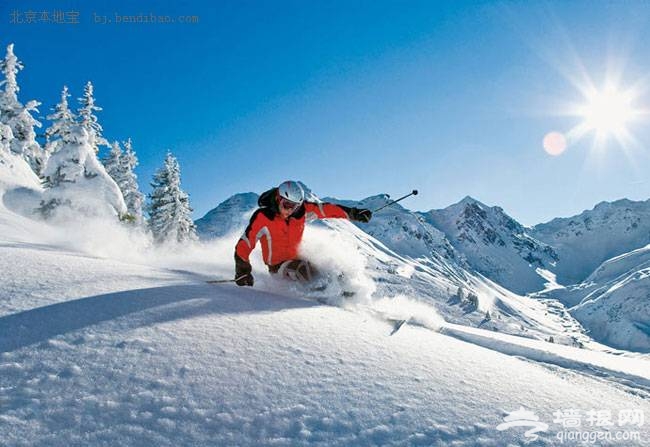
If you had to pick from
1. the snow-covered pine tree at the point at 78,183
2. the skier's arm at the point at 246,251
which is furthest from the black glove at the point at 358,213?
the snow-covered pine tree at the point at 78,183

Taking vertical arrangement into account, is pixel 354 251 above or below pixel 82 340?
above

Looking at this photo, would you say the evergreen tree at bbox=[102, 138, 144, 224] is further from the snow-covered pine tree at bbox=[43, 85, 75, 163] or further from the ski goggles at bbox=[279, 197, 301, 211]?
the ski goggles at bbox=[279, 197, 301, 211]

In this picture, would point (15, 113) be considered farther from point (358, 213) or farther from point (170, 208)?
point (358, 213)

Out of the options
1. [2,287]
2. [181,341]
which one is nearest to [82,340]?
[181,341]

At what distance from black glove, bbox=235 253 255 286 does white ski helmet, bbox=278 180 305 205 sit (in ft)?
4.35

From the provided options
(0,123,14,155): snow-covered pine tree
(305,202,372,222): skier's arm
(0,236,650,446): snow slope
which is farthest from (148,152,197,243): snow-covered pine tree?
(0,236,650,446): snow slope

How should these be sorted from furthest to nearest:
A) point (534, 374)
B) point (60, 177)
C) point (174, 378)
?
1. point (60, 177)
2. point (534, 374)
3. point (174, 378)

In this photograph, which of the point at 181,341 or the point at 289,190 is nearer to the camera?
the point at 181,341

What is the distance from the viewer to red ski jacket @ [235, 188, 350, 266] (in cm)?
752

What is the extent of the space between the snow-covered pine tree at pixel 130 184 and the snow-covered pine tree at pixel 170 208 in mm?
2325

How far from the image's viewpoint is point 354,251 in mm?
8414

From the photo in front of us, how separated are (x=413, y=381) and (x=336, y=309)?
2.73 meters

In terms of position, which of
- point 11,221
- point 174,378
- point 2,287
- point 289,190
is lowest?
point 174,378

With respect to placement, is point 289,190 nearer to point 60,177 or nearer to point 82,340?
point 82,340
